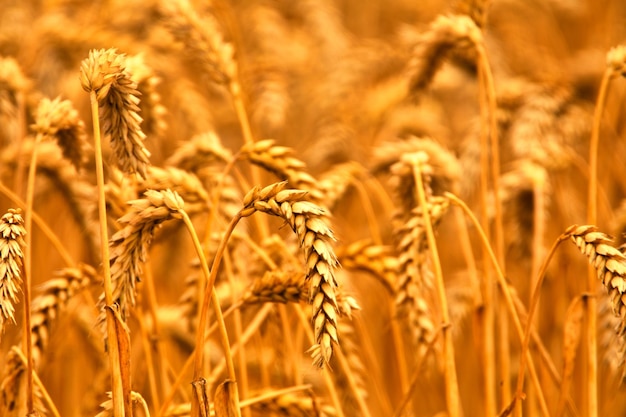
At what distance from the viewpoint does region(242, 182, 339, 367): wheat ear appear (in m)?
1.06

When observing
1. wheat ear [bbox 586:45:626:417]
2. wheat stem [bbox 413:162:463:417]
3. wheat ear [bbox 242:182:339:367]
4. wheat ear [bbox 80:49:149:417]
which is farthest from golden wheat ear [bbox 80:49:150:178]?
wheat ear [bbox 586:45:626:417]

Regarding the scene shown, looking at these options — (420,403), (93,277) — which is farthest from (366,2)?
(93,277)

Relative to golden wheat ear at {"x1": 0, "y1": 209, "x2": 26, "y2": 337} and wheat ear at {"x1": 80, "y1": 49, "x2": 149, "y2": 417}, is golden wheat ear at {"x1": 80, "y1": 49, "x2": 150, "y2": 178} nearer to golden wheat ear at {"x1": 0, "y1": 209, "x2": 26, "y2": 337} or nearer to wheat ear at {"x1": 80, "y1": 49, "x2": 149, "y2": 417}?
wheat ear at {"x1": 80, "y1": 49, "x2": 149, "y2": 417}

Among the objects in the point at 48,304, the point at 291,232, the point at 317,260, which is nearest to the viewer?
the point at 317,260

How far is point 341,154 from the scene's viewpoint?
10.2ft

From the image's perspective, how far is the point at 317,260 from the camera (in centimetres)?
108

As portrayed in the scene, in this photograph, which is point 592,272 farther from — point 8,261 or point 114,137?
point 8,261

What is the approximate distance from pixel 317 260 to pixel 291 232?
1.27 metres

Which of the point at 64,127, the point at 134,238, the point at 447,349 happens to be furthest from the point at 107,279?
the point at 447,349

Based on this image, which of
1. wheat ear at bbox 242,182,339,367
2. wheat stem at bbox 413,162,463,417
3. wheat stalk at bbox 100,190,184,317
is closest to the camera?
wheat ear at bbox 242,182,339,367

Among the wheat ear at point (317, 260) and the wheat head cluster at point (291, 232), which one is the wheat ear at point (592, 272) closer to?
the wheat head cluster at point (291, 232)

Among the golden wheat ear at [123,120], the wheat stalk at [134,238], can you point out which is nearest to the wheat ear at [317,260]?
the wheat stalk at [134,238]

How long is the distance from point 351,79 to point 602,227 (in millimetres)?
1408

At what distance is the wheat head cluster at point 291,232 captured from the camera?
122 centimetres
